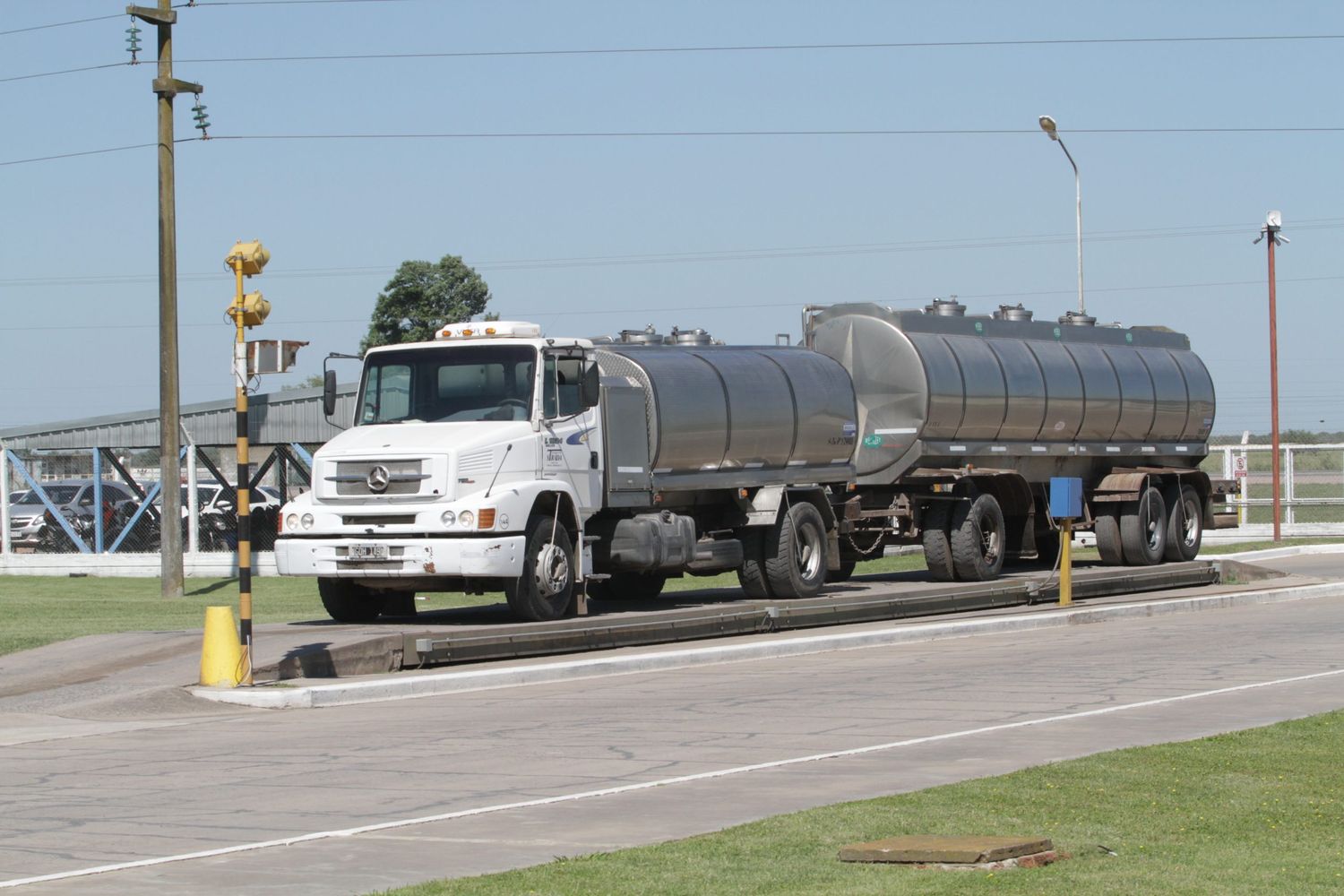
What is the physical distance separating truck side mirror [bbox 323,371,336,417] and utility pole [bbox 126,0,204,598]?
382 inches

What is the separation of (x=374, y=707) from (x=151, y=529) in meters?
26.0

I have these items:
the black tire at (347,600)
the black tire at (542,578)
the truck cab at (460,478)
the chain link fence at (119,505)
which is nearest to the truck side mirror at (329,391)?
the truck cab at (460,478)

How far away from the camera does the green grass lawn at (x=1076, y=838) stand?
286 inches

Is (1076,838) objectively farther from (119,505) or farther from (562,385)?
(119,505)

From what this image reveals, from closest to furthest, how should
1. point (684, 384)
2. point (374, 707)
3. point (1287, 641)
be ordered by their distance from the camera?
point (374, 707), point (1287, 641), point (684, 384)

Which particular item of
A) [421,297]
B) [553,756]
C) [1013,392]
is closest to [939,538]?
[1013,392]

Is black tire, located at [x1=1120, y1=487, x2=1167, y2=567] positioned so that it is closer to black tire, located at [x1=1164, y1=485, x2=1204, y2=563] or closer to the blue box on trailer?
black tire, located at [x1=1164, y1=485, x2=1204, y2=563]

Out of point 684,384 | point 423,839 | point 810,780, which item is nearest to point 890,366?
point 684,384

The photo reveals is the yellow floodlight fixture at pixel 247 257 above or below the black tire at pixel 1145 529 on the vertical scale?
above

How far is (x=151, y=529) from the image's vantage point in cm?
3906

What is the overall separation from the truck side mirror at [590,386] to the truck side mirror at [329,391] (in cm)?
267

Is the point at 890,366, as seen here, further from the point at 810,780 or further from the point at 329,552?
the point at 810,780

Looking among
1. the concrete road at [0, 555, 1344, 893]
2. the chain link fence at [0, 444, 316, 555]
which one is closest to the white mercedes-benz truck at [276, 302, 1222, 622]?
the concrete road at [0, 555, 1344, 893]

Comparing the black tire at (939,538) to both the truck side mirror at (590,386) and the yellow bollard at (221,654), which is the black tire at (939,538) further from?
the yellow bollard at (221,654)
